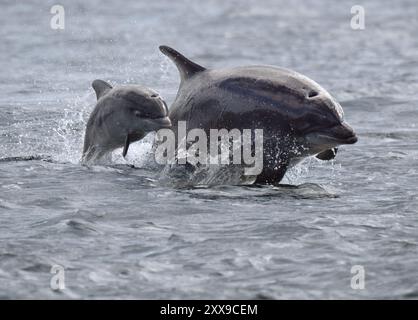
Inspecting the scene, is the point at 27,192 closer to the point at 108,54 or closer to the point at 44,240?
the point at 44,240

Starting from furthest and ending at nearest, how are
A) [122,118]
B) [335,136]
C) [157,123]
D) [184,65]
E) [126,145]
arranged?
[184,65] → [122,118] → [126,145] → [157,123] → [335,136]

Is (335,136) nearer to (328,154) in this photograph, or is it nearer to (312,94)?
(312,94)

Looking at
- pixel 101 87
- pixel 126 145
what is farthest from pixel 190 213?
pixel 101 87

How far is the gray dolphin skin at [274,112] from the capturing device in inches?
448

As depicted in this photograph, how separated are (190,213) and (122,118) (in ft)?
7.10

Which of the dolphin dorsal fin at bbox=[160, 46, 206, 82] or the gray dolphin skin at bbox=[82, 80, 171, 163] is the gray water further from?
the dolphin dorsal fin at bbox=[160, 46, 206, 82]

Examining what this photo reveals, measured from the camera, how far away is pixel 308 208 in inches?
423

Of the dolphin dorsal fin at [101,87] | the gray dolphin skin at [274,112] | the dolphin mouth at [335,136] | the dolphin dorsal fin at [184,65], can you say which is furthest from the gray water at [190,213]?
the dolphin dorsal fin at [184,65]

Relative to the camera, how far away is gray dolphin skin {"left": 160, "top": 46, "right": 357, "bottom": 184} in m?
11.4

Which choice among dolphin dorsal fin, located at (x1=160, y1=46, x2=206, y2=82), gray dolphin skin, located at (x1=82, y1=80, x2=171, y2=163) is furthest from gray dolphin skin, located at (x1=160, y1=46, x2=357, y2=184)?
gray dolphin skin, located at (x1=82, y1=80, x2=171, y2=163)

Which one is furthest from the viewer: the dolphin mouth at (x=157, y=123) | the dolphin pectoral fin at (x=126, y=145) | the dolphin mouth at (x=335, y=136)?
the dolphin pectoral fin at (x=126, y=145)

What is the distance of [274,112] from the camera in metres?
11.5

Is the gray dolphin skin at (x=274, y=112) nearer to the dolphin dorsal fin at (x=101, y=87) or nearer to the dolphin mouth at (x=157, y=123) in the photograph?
the dolphin mouth at (x=157, y=123)
